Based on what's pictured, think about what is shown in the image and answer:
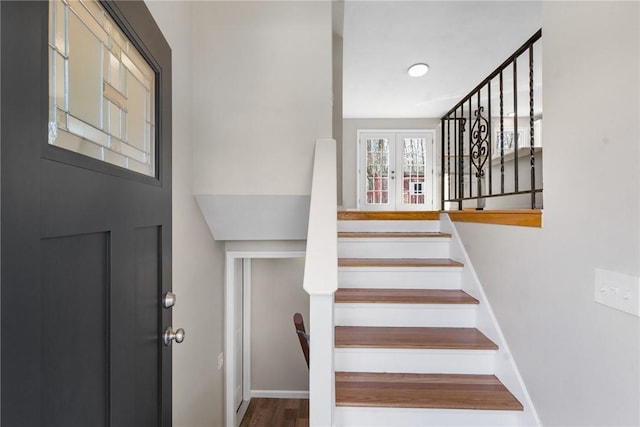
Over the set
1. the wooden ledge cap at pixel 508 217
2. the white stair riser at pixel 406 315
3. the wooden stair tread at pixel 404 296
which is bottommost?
the white stair riser at pixel 406 315

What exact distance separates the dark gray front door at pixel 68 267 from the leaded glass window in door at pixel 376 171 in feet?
18.0

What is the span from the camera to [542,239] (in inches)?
54.7

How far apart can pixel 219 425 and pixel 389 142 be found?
201 inches

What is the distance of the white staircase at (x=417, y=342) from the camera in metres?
1.54

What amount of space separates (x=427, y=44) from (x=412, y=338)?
345 centimetres

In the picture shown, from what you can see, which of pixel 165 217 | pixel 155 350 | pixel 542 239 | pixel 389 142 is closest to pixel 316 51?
pixel 165 217

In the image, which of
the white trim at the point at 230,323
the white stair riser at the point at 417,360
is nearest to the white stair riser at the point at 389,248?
the white trim at the point at 230,323

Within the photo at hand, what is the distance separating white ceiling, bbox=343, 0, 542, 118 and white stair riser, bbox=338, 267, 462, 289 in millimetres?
2507

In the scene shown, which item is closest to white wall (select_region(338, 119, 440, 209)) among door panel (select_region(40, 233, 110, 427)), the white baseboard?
the white baseboard

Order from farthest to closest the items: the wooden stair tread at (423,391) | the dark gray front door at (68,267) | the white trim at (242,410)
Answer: the white trim at (242,410) < the wooden stair tread at (423,391) < the dark gray front door at (68,267)

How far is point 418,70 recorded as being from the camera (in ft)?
14.8

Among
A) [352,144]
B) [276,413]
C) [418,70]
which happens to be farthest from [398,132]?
[276,413]

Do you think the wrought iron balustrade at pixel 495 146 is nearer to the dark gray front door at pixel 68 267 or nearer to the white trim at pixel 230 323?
the white trim at pixel 230 323

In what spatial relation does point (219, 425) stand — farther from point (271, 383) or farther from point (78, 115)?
point (78, 115)
